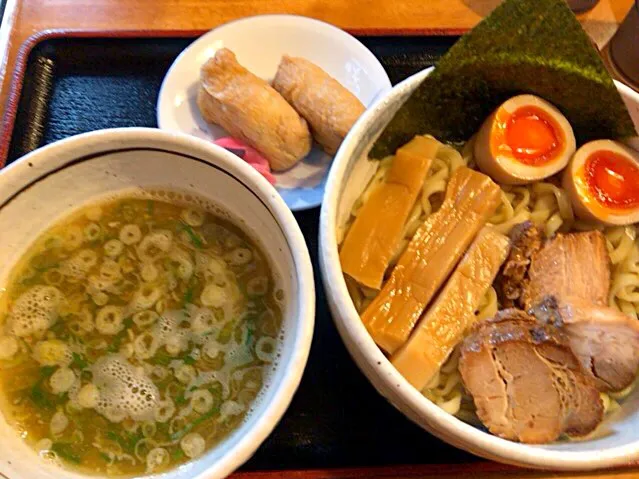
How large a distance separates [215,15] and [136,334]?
1038 mm

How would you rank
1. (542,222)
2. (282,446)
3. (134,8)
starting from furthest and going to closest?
(134,8), (542,222), (282,446)

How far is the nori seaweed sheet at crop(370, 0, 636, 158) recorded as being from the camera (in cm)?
118

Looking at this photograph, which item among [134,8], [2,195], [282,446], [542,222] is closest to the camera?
[2,195]

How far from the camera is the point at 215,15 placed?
1680 millimetres

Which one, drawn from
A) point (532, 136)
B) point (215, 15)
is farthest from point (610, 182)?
point (215, 15)

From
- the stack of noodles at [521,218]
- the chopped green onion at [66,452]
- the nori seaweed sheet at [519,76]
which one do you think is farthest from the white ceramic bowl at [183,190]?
the nori seaweed sheet at [519,76]

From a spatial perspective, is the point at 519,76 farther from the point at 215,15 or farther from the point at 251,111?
the point at 215,15

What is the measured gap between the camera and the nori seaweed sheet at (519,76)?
3.87ft

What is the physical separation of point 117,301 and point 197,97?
0.69m

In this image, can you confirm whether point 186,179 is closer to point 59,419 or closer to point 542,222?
point 59,419

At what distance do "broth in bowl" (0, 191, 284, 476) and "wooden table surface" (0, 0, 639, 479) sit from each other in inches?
27.8

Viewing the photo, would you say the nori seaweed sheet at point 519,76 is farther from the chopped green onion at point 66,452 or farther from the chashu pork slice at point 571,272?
the chopped green onion at point 66,452

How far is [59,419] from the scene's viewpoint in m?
0.96

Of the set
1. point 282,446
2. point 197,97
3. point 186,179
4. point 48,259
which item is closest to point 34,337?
point 48,259
